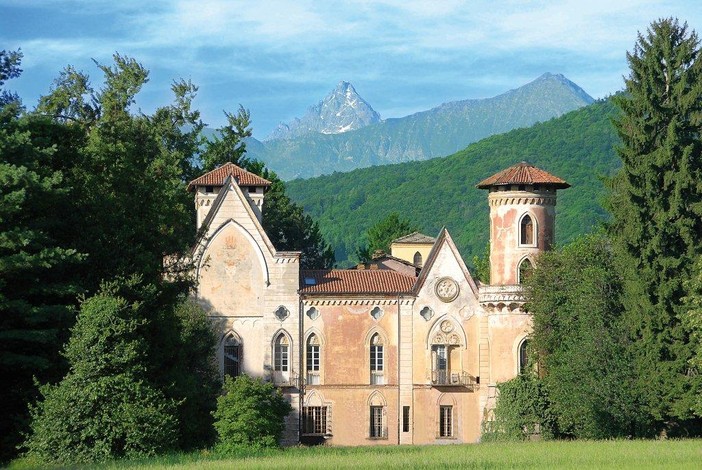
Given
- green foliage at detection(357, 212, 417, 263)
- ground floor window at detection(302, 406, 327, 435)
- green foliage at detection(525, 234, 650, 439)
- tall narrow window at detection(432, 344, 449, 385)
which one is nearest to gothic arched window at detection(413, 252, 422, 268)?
tall narrow window at detection(432, 344, 449, 385)

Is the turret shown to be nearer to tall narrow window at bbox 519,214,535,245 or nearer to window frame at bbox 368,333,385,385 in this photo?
window frame at bbox 368,333,385,385

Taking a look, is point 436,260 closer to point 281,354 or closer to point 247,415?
point 281,354

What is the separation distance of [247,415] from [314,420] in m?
9.02

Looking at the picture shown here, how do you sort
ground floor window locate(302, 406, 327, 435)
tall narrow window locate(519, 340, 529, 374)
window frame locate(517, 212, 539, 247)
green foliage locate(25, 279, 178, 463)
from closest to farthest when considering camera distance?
green foliage locate(25, 279, 178, 463), tall narrow window locate(519, 340, 529, 374), window frame locate(517, 212, 539, 247), ground floor window locate(302, 406, 327, 435)

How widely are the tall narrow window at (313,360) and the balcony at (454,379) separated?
5.46 metres

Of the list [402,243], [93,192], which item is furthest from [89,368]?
[402,243]

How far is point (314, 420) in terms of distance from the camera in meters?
73.3

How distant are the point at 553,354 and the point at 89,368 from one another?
28.6 metres

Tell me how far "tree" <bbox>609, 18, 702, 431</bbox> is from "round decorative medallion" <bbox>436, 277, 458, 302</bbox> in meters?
10.8

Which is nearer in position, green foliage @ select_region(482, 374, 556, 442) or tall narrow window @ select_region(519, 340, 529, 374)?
green foliage @ select_region(482, 374, 556, 442)

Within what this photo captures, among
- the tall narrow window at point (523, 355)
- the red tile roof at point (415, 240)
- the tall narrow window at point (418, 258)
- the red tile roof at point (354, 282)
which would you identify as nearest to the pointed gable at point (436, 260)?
the red tile roof at point (354, 282)

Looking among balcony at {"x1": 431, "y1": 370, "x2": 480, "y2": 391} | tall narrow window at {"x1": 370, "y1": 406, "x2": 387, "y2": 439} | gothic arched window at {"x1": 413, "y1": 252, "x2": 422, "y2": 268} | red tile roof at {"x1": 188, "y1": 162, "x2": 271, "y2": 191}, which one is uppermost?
red tile roof at {"x1": 188, "y1": 162, "x2": 271, "y2": 191}

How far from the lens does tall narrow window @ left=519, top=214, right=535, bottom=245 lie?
238ft

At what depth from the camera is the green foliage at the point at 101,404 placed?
44.4 meters
